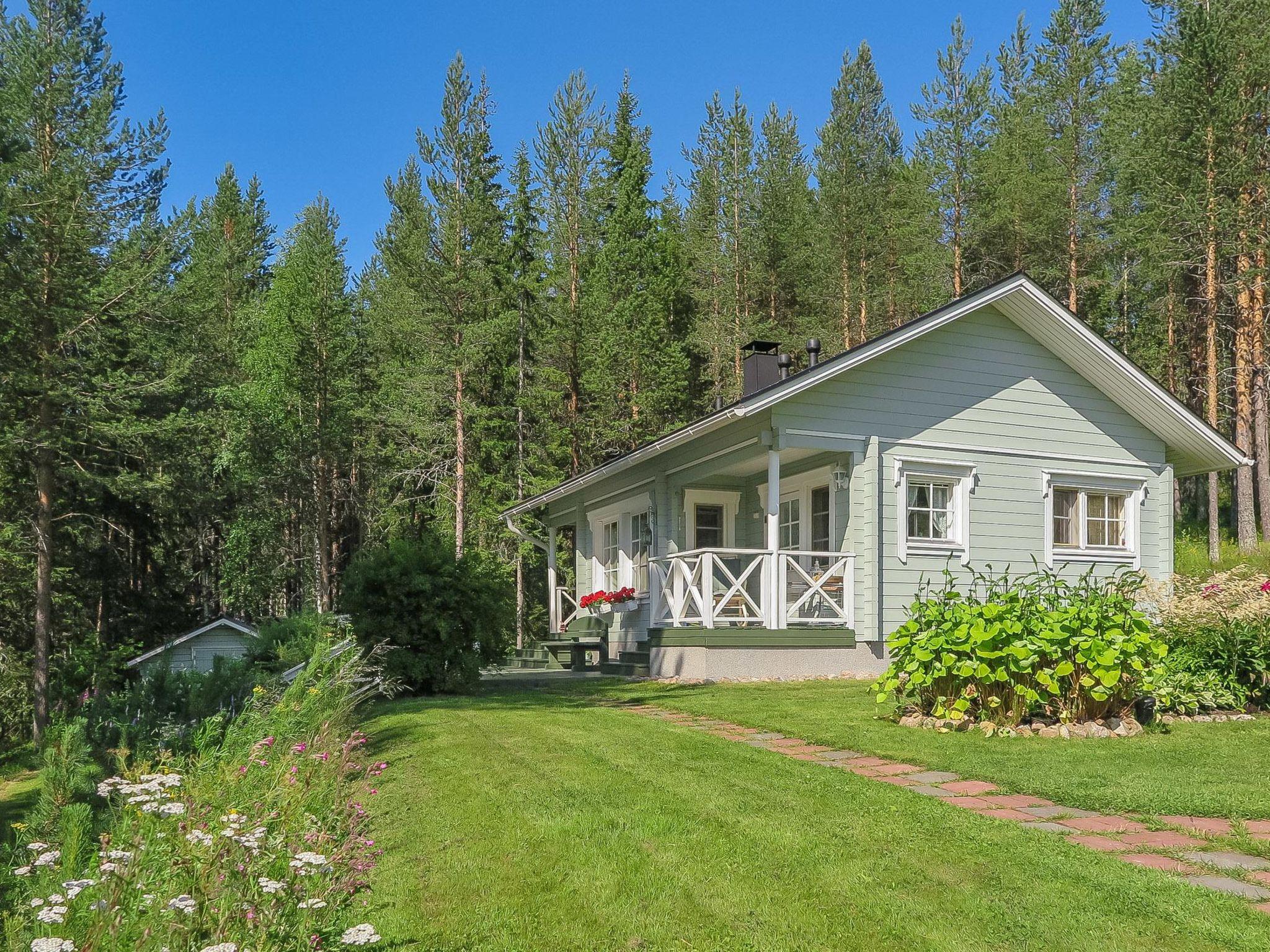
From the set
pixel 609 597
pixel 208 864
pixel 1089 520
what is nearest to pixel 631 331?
pixel 609 597

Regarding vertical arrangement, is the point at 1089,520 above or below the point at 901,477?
below

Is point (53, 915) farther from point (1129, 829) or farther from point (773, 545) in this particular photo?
point (773, 545)

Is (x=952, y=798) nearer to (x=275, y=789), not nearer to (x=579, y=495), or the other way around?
(x=275, y=789)

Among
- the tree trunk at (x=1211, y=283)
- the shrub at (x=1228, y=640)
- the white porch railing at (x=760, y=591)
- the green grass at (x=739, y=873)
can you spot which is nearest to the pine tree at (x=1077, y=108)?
the tree trunk at (x=1211, y=283)

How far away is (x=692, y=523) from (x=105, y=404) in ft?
38.6

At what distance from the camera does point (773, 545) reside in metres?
12.7

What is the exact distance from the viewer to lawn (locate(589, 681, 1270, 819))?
5047mm

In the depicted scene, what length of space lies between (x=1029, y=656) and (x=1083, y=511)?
8736mm

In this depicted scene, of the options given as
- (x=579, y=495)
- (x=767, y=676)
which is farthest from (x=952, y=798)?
(x=579, y=495)

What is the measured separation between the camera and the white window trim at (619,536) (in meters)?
17.4

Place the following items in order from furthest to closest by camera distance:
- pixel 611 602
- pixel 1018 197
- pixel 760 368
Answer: pixel 1018 197 → pixel 611 602 → pixel 760 368

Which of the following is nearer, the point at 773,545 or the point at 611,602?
the point at 773,545

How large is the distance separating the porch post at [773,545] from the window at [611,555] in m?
6.11

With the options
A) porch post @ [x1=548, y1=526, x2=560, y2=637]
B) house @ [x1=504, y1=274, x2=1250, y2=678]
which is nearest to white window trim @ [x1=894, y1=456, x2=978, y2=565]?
house @ [x1=504, y1=274, x2=1250, y2=678]
